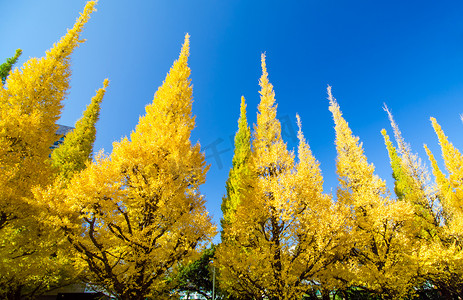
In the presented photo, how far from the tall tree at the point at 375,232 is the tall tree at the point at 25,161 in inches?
552

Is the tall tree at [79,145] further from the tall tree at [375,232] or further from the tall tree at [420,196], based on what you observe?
the tall tree at [420,196]

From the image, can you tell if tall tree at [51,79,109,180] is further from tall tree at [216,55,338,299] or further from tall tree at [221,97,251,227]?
tall tree at [216,55,338,299]

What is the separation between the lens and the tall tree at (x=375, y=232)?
9750mm

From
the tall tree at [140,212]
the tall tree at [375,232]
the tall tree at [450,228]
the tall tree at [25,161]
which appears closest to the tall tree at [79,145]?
the tall tree at [25,161]

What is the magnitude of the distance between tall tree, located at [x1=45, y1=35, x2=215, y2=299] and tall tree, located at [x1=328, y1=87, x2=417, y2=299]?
27.1ft

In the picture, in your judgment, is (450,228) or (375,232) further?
(450,228)

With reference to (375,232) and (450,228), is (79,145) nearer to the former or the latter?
(375,232)

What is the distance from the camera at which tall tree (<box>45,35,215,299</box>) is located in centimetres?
646

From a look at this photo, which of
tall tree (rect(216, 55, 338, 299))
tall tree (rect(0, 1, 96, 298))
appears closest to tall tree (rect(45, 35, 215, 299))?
tall tree (rect(0, 1, 96, 298))

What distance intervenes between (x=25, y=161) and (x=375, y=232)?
1732 cm

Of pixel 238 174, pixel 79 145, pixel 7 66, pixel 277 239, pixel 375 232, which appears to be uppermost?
pixel 7 66

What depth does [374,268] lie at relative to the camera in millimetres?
9898

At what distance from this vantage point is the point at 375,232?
11375 millimetres

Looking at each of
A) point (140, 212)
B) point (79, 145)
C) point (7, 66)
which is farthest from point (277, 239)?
point (7, 66)
